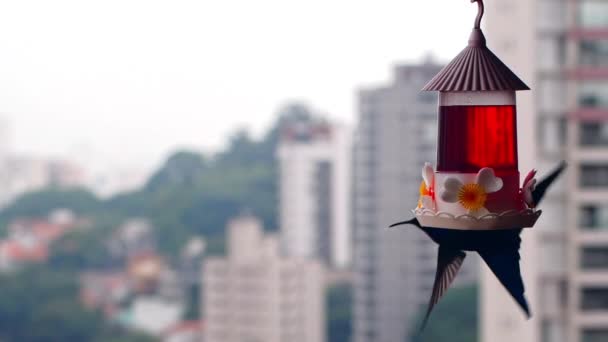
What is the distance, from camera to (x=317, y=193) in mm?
34531

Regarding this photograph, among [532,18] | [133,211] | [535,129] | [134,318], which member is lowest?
[134,318]

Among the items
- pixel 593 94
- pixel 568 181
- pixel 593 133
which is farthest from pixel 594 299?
pixel 593 94

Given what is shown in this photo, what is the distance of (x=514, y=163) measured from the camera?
160 centimetres

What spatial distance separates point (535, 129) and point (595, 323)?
7.75ft

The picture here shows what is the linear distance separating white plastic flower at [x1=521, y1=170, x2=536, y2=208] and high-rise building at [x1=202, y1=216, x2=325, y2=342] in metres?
26.6

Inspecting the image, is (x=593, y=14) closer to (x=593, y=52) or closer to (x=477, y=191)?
(x=593, y=52)

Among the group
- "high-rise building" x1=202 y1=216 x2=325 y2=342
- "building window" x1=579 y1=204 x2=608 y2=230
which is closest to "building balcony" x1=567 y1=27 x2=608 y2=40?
"building window" x1=579 y1=204 x2=608 y2=230

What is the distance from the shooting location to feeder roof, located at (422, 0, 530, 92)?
4.98 ft

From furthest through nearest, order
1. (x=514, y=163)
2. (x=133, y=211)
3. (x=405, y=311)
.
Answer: (x=133, y=211)
(x=405, y=311)
(x=514, y=163)

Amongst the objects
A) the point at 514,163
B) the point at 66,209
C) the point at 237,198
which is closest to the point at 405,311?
the point at 237,198

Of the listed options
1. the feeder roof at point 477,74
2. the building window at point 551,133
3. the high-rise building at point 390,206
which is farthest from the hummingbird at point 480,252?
the high-rise building at point 390,206

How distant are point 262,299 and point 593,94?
1426cm

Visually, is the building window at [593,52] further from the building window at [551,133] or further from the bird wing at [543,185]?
the bird wing at [543,185]

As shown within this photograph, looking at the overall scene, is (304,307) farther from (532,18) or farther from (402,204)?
(532,18)
